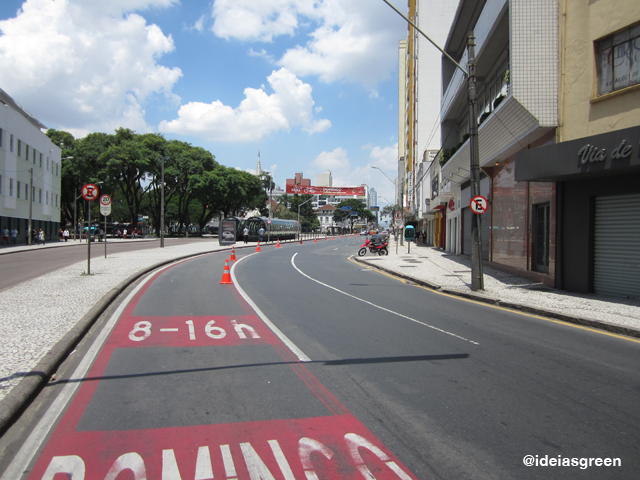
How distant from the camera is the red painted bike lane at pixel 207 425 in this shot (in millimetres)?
3434

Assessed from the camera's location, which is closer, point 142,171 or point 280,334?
point 280,334

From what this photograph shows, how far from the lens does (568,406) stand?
184 inches

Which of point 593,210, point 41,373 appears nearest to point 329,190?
point 593,210

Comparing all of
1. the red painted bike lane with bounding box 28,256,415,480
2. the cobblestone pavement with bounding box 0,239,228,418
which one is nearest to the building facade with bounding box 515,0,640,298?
the red painted bike lane with bounding box 28,256,415,480

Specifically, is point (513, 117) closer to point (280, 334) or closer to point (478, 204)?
point (478, 204)

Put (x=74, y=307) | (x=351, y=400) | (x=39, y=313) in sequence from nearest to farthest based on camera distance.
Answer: (x=351, y=400) → (x=39, y=313) → (x=74, y=307)

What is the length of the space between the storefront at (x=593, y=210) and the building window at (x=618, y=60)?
5.81 feet

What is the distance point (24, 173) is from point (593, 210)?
151 ft

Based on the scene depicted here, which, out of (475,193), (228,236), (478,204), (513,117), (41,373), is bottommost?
(41,373)

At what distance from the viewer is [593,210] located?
41.7 feet

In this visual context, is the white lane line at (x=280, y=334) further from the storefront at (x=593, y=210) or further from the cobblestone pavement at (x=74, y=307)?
the storefront at (x=593, y=210)

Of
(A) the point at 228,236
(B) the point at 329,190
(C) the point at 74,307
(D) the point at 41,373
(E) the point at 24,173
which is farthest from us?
(B) the point at 329,190

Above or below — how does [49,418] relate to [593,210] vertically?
below

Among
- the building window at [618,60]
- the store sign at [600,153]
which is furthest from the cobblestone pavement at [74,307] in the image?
the building window at [618,60]
